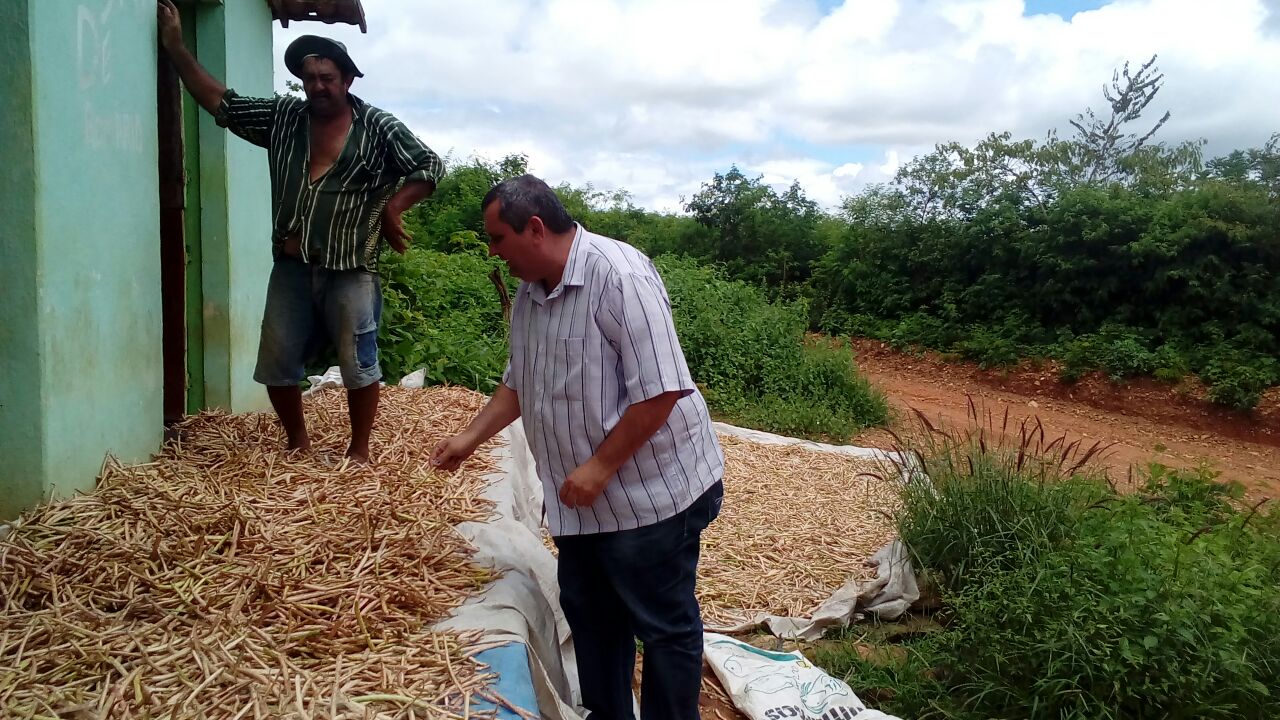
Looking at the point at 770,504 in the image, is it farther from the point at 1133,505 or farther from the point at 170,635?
the point at 170,635

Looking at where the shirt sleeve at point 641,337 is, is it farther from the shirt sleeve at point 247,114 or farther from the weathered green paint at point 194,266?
the weathered green paint at point 194,266

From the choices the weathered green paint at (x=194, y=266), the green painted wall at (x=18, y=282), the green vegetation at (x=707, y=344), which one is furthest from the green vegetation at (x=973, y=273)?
the green painted wall at (x=18, y=282)

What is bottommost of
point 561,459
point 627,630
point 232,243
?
point 627,630

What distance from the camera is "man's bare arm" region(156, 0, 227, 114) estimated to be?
3344 mm

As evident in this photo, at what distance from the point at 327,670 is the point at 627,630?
0.90 m

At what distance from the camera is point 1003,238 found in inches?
486

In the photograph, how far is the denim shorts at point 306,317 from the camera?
3348 mm

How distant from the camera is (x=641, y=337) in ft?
7.06

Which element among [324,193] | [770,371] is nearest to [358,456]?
[324,193]

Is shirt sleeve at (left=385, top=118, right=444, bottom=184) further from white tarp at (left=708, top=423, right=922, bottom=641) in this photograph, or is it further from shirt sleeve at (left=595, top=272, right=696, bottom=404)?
white tarp at (left=708, top=423, right=922, bottom=641)

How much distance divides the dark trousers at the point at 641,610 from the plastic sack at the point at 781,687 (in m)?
0.71

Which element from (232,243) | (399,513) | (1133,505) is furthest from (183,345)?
(1133,505)

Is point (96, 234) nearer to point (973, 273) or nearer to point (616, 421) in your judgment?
point (616, 421)

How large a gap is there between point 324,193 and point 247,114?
0.45 m
